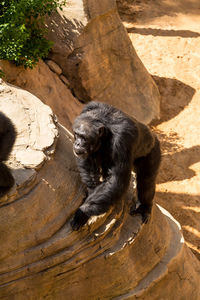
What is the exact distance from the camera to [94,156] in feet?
15.5

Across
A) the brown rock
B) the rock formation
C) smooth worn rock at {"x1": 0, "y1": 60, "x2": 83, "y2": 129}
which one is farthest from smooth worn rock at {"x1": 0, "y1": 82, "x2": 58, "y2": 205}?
the brown rock

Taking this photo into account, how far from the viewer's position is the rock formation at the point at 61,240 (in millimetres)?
4207

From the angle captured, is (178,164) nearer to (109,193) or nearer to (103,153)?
(103,153)

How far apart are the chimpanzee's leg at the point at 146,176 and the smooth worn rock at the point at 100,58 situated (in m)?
3.76

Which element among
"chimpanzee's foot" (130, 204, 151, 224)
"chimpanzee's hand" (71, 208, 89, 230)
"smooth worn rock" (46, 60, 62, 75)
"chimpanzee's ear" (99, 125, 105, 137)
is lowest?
"chimpanzee's foot" (130, 204, 151, 224)

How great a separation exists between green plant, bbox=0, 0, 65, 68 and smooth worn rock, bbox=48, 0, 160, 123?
39 cm

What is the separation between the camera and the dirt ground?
8.04 m

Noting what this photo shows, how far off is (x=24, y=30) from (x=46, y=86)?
1.01 m

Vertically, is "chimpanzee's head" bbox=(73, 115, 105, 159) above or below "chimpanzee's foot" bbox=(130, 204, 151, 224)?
above

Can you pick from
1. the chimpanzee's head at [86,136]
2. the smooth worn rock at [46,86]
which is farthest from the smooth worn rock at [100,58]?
the chimpanzee's head at [86,136]

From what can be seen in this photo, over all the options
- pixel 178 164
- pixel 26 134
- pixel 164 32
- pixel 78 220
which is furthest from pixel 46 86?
pixel 164 32

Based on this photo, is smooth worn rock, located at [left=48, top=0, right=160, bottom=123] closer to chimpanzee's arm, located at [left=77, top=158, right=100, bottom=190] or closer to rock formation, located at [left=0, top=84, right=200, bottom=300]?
rock formation, located at [left=0, top=84, right=200, bottom=300]

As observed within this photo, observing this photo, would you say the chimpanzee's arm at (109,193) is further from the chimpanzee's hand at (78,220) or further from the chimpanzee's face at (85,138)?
the chimpanzee's face at (85,138)

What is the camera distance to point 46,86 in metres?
7.77
